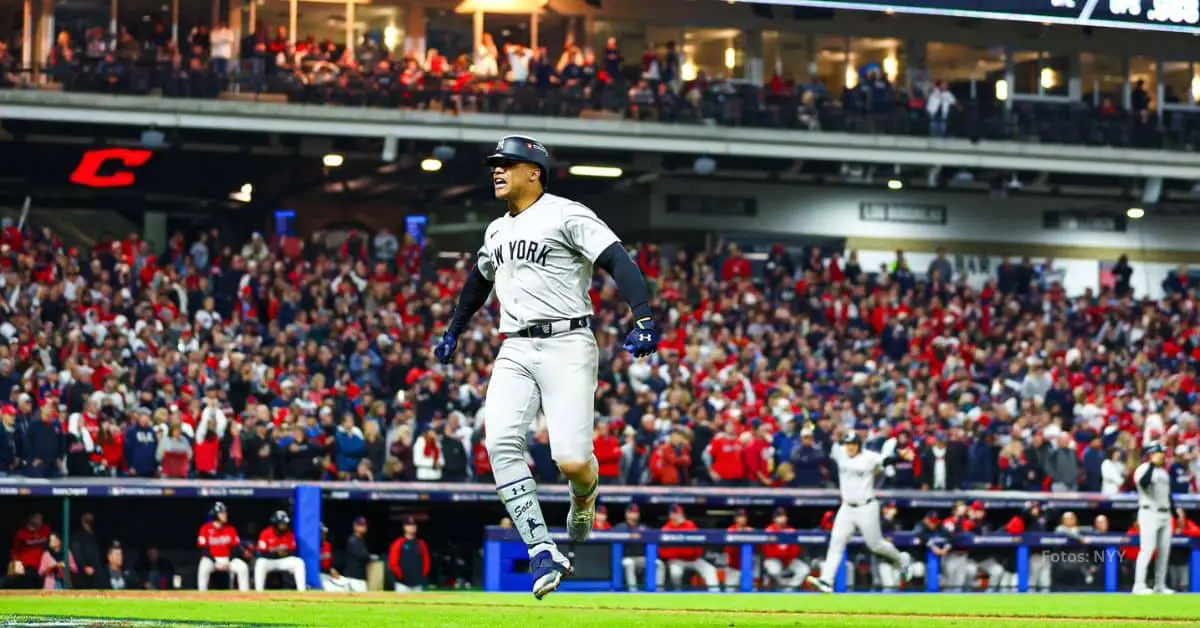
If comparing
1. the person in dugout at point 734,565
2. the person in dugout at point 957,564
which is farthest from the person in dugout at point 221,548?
the person in dugout at point 957,564

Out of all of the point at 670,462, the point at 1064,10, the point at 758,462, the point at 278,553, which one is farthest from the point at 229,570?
the point at 1064,10

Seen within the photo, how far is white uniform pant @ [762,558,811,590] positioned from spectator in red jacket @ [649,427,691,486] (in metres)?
1.63

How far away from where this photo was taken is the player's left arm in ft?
29.6

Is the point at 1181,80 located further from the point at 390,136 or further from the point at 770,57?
the point at 390,136

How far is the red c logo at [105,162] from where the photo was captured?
1236 inches

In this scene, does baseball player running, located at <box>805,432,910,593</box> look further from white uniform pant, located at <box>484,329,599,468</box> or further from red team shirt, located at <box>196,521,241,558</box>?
white uniform pant, located at <box>484,329,599,468</box>

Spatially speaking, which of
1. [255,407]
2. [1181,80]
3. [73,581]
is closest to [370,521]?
[255,407]

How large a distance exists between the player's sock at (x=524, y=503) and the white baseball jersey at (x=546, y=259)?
2.31ft

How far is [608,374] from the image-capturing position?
2606cm

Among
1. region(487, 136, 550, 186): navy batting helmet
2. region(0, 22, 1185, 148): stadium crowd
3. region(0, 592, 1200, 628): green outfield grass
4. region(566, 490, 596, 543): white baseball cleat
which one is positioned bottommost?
region(0, 592, 1200, 628): green outfield grass

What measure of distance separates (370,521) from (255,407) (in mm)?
2369

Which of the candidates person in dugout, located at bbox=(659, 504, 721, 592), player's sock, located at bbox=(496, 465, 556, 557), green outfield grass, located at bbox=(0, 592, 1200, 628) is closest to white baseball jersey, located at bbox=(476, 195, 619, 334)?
player's sock, located at bbox=(496, 465, 556, 557)

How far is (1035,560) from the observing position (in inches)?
909

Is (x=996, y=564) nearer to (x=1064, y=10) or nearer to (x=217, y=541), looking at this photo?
(x=217, y=541)
